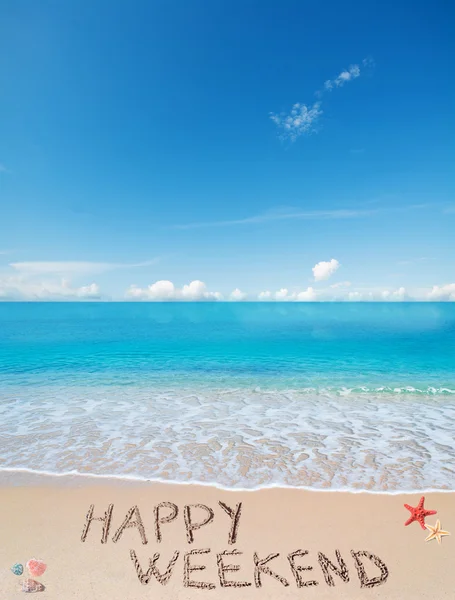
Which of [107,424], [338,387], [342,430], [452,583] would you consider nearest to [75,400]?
[107,424]

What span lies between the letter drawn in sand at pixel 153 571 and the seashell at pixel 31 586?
54.8 inches

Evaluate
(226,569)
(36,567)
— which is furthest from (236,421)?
(36,567)

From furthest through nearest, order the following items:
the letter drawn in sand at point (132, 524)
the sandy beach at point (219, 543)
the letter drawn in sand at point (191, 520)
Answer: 1. the letter drawn in sand at point (191, 520)
2. the letter drawn in sand at point (132, 524)
3. the sandy beach at point (219, 543)

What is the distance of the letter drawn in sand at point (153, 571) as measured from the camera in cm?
550

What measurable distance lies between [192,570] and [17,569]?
2837 millimetres

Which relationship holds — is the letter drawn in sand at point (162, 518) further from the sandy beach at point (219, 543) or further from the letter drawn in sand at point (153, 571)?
the letter drawn in sand at point (153, 571)

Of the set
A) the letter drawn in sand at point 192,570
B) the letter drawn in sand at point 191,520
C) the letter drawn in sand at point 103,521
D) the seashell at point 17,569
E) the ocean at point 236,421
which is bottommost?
the ocean at point 236,421

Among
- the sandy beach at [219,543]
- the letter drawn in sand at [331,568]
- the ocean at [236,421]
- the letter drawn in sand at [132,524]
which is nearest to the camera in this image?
the sandy beach at [219,543]

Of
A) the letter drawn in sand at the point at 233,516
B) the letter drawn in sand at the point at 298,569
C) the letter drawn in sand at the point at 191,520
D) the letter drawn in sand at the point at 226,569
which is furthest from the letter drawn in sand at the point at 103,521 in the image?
the letter drawn in sand at the point at 298,569

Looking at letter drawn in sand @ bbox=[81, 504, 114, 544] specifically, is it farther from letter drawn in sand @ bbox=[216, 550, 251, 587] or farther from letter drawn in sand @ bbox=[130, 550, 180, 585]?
letter drawn in sand @ bbox=[216, 550, 251, 587]

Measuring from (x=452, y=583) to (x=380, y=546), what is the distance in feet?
3.66

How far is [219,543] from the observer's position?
6.33 m

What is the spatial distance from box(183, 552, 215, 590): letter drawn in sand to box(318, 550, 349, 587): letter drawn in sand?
1.83 m

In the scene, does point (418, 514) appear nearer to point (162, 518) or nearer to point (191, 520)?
point (191, 520)
